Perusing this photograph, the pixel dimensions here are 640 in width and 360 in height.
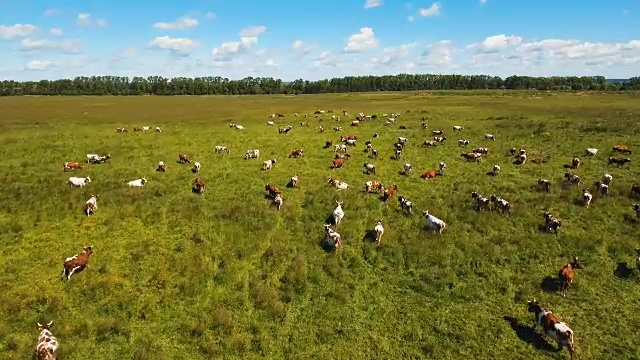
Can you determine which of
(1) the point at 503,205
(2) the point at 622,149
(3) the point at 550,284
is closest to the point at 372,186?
(1) the point at 503,205

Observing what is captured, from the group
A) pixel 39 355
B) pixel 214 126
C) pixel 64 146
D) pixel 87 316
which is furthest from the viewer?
pixel 214 126

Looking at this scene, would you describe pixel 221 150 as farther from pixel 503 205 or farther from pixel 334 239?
pixel 503 205

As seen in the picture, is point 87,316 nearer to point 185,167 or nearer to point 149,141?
point 185,167

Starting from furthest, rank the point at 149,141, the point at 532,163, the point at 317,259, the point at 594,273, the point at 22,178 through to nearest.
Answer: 1. the point at 149,141
2. the point at 532,163
3. the point at 22,178
4. the point at 317,259
5. the point at 594,273

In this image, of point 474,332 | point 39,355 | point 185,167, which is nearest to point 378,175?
point 185,167

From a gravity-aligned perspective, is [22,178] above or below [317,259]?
above

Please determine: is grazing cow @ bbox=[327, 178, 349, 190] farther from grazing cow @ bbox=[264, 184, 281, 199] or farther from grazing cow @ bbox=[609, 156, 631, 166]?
grazing cow @ bbox=[609, 156, 631, 166]
